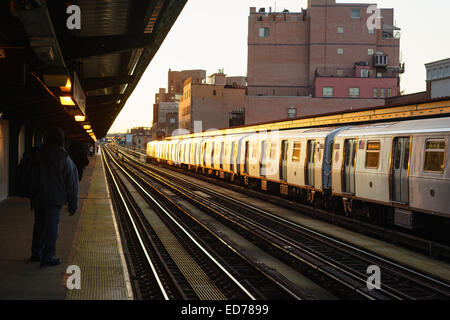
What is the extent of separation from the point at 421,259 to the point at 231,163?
19.2 m

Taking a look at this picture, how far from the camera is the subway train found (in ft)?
36.1

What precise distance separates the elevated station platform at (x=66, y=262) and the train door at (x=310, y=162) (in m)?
6.93

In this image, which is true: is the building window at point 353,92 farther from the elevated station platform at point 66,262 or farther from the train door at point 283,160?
the elevated station platform at point 66,262

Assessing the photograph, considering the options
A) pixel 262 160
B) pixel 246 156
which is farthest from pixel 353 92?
pixel 262 160

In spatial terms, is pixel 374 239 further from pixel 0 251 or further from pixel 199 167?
pixel 199 167

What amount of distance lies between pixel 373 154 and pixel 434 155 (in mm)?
2704

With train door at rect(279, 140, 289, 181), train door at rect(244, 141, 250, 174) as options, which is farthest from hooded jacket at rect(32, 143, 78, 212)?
train door at rect(244, 141, 250, 174)

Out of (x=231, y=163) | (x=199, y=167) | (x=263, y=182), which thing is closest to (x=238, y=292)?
(x=263, y=182)

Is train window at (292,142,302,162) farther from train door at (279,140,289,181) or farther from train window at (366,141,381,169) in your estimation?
train window at (366,141,381,169)

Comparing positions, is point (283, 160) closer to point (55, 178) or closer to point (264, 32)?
point (55, 178)

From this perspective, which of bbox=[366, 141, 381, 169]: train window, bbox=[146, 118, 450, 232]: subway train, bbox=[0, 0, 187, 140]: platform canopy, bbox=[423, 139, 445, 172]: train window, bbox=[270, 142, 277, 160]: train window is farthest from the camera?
bbox=[270, 142, 277, 160]: train window

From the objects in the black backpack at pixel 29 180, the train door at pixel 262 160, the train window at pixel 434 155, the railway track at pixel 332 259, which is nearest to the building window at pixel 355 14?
the train door at pixel 262 160

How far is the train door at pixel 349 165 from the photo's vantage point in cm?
1478

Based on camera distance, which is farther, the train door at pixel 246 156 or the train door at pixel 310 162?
the train door at pixel 246 156
